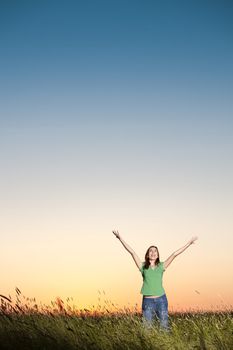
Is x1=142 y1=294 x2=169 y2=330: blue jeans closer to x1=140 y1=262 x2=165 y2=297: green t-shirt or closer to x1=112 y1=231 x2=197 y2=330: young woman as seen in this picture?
x1=112 y1=231 x2=197 y2=330: young woman

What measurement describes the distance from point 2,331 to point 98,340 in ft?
5.76

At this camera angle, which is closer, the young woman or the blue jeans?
the blue jeans

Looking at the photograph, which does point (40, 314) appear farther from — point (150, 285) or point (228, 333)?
point (228, 333)

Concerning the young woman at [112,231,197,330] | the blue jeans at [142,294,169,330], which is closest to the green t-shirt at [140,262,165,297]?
the young woman at [112,231,197,330]

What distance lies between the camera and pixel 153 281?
36.3ft

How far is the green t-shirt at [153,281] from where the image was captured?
11039 millimetres

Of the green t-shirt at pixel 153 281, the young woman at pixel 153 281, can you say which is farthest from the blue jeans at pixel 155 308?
the green t-shirt at pixel 153 281

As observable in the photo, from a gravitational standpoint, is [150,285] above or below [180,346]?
above

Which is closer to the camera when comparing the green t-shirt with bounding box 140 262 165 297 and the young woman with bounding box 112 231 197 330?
the young woman with bounding box 112 231 197 330

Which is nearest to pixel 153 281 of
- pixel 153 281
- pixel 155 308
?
pixel 153 281

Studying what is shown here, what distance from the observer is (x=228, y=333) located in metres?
8.58

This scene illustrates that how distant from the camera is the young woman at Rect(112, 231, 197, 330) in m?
10.9

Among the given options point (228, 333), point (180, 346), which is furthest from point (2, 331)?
point (228, 333)

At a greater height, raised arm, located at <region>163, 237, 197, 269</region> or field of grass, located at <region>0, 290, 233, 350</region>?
raised arm, located at <region>163, 237, 197, 269</region>
